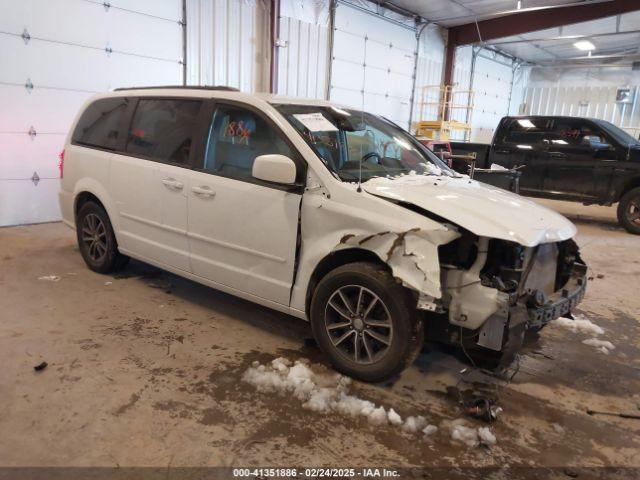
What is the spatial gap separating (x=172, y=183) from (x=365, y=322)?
6.17 feet

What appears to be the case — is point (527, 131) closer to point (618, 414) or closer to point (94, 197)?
point (618, 414)

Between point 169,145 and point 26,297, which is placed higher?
point 169,145

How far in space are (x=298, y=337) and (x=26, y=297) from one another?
7.92 ft

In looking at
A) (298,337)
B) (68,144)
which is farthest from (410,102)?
(298,337)

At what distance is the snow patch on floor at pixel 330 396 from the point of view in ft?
8.34

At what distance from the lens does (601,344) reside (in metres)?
3.72

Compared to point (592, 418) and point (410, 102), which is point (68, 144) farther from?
point (410, 102)

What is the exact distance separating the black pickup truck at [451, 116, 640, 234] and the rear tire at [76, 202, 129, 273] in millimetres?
5388

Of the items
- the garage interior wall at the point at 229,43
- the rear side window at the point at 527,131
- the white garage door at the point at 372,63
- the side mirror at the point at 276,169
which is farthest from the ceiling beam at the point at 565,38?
the side mirror at the point at 276,169

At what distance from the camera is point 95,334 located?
3.51 meters

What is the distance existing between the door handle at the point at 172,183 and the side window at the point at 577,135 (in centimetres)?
761

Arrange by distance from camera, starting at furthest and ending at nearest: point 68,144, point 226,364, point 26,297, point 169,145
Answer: point 68,144 < point 26,297 < point 169,145 < point 226,364

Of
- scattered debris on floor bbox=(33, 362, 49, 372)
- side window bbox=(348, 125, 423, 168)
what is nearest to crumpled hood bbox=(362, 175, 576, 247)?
side window bbox=(348, 125, 423, 168)

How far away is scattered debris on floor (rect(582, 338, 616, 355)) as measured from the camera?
3.64 m
